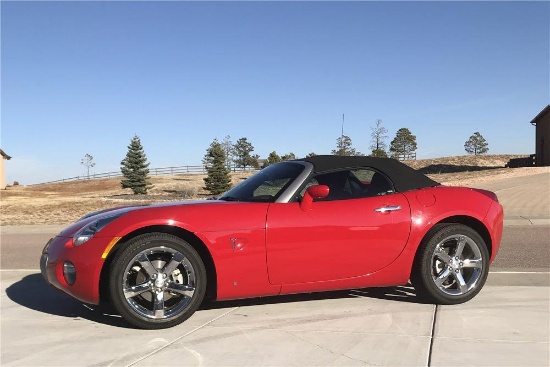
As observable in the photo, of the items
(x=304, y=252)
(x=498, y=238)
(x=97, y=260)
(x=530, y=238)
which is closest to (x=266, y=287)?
(x=304, y=252)

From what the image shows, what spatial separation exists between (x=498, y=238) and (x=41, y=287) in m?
4.96

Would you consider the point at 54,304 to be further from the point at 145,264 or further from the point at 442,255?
the point at 442,255

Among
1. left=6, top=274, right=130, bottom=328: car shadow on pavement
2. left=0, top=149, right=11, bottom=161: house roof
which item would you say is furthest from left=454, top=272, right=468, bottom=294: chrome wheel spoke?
left=0, top=149, right=11, bottom=161: house roof

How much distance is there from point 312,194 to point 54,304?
2.81 m

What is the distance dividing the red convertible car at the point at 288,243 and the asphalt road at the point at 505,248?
2260 millimetres

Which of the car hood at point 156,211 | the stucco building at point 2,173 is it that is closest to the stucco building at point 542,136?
the car hood at point 156,211

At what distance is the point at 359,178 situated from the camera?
4.64m

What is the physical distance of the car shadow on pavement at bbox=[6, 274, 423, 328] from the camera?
4395 millimetres

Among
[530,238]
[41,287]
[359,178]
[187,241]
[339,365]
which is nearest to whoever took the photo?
[339,365]

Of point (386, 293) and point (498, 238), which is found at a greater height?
point (498, 238)

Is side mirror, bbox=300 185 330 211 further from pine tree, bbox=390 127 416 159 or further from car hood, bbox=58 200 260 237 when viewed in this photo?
pine tree, bbox=390 127 416 159

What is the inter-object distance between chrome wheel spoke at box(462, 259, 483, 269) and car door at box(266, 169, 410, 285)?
2.28ft

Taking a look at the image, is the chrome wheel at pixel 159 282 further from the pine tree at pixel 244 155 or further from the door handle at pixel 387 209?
the pine tree at pixel 244 155

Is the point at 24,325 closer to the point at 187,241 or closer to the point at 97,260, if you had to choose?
the point at 97,260
